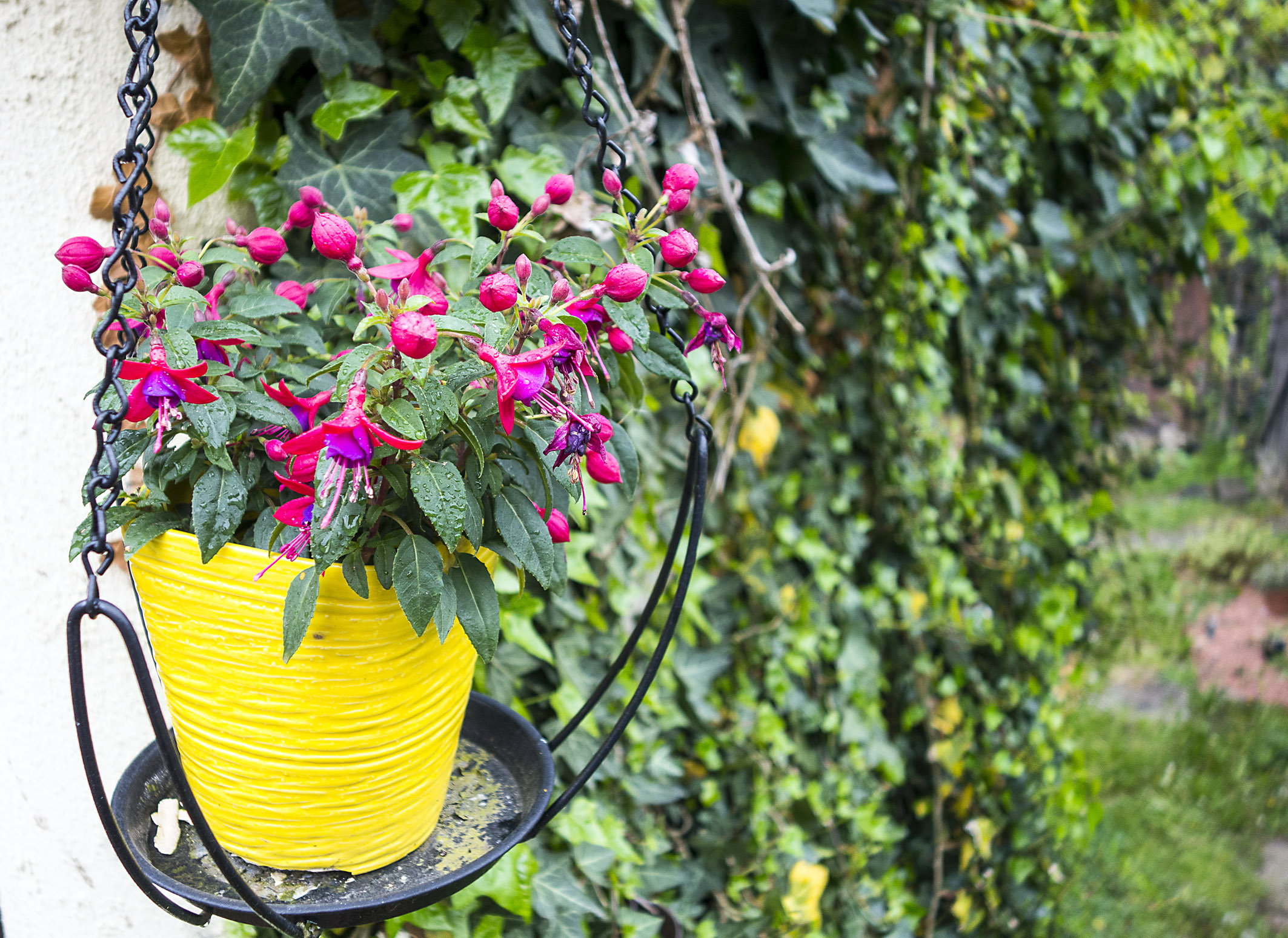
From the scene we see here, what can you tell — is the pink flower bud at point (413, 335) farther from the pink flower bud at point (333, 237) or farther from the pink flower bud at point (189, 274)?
the pink flower bud at point (189, 274)

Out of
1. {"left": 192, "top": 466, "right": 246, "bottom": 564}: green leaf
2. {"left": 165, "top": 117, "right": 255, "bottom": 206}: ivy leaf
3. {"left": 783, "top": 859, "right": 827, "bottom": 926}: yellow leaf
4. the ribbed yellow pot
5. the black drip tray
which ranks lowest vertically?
{"left": 783, "top": 859, "right": 827, "bottom": 926}: yellow leaf

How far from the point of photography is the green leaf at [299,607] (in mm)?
556

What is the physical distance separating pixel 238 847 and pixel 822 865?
133 cm

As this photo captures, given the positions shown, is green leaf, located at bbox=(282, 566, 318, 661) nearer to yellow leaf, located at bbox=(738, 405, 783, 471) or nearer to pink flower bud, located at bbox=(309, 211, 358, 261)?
pink flower bud, located at bbox=(309, 211, 358, 261)

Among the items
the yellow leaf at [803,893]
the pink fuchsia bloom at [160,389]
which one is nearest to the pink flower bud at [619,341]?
the pink fuchsia bloom at [160,389]

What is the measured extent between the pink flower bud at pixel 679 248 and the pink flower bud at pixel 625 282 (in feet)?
→ 0.17

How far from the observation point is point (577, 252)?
64 centimetres

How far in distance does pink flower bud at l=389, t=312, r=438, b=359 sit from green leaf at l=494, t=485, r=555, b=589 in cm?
17

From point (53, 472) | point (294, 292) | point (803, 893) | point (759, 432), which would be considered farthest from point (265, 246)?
point (803, 893)

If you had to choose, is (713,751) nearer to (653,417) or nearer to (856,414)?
(653,417)

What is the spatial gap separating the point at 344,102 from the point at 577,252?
0.48 m

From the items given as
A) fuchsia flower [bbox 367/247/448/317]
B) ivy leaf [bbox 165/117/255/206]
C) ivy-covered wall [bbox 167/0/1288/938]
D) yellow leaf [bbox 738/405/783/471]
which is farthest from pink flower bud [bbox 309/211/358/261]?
yellow leaf [bbox 738/405/783/471]

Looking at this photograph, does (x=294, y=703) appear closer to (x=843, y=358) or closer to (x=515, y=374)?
(x=515, y=374)

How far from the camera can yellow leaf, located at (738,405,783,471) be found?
60.9 inches
